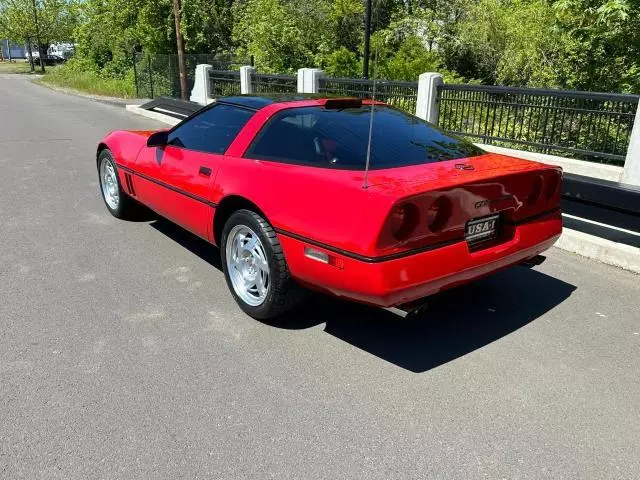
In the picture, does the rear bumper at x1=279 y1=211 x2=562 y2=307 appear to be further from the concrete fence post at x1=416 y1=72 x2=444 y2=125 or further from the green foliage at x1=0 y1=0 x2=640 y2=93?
the green foliage at x1=0 y1=0 x2=640 y2=93

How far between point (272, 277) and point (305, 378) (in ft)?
2.29

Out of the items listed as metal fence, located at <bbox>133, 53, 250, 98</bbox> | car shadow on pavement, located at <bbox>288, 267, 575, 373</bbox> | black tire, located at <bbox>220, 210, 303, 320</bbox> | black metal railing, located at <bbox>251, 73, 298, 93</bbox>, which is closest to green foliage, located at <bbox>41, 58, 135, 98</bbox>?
metal fence, located at <bbox>133, 53, 250, 98</bbox>

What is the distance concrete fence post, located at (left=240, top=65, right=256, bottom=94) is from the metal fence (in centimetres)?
398

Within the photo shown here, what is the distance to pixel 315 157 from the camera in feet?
11.5

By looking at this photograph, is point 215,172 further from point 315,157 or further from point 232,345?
point 232,345

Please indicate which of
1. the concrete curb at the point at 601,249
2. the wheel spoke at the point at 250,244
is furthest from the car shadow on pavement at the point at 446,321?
the concrete curb at the point at 601,249

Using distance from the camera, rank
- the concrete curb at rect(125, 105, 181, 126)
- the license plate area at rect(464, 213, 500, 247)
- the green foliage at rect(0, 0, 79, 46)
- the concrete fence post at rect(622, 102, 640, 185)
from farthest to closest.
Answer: the green foliage at rect(0, 0, 79, 46) < the concrete curb at rect(125, 105, 181, 126) < the concrete fence post at rect(622, 102, 640, 185) < the license plate area at rect(464, 213, 500, 247)

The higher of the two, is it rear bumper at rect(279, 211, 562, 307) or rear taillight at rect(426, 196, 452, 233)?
rear taillight at rect(426, 196, 452, 233)

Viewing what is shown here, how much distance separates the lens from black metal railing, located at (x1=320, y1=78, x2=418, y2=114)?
397 inches

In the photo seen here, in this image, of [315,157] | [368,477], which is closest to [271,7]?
[315,157]

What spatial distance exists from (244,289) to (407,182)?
148cm

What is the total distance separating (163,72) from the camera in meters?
22.7

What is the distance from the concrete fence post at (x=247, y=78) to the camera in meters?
15.1

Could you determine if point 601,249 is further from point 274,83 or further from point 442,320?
point 274,83
